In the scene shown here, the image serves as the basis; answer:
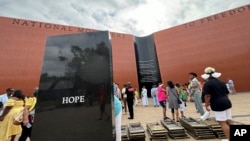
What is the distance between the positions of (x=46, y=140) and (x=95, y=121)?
596 mm

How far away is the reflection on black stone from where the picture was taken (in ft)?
7.10

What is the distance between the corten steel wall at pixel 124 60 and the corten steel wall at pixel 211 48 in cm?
359

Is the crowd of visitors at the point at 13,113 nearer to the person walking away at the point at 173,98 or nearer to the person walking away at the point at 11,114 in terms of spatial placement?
the person walking away at the point at 11,114

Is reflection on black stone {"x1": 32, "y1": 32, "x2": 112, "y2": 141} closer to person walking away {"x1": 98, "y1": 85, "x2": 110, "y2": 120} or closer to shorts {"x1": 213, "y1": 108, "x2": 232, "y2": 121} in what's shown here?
person walking away {"x1": 98, "y1": 85, "x2": 110, "y2": 120}

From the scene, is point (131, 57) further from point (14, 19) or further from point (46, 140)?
point (46, 140)

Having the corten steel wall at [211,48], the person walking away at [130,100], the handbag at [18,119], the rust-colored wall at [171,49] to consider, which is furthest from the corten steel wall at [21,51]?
the handbag at [18,119]

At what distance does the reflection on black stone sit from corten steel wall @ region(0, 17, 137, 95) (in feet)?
55.0

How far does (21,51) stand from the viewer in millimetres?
17797

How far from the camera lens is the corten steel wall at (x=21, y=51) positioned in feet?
54.5

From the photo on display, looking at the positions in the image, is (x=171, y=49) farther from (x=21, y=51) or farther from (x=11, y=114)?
(x=11, y=114)

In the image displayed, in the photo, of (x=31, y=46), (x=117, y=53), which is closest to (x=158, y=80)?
(x=117, y=53)

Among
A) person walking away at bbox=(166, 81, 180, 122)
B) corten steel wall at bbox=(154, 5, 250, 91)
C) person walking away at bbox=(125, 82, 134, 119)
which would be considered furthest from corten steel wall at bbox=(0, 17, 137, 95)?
person walking away at bbox=(166, 81, 180, 122)

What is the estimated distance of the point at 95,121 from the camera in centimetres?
218

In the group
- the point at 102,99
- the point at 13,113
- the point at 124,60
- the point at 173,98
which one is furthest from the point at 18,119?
the point at 124,60
